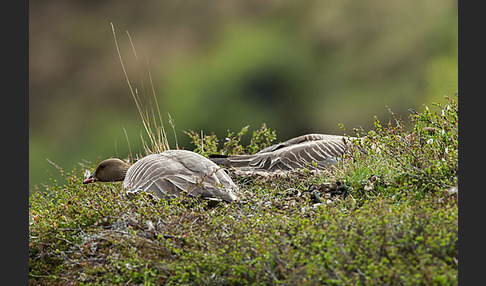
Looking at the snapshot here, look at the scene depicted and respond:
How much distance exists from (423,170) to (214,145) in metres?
→ 3.49


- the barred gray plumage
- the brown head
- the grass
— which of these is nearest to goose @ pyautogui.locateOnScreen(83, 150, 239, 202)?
the barred gray plumage

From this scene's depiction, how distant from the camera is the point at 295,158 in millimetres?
5852

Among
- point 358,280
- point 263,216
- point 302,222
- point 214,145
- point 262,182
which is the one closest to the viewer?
point 358,280

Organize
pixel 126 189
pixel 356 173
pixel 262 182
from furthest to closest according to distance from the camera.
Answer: pixel 262 182, pixel 356 173, pixel 126 189

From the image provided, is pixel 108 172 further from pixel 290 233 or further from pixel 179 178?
pixel 290 233

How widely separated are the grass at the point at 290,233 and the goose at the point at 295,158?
1.73 feet

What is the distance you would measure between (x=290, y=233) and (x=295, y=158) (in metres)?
2.61

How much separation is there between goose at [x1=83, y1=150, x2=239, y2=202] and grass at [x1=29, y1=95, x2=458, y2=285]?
5.2 inches

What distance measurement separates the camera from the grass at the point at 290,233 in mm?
2791

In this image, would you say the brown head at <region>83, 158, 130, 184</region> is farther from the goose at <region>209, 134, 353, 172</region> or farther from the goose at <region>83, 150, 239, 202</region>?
the goose at <region>209, 134, 353, 172</region>

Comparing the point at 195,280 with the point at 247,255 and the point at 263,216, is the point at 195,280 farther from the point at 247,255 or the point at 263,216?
the point at 263,216

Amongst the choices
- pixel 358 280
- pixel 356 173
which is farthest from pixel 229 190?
pixel 358 280

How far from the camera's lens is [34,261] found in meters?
4.11

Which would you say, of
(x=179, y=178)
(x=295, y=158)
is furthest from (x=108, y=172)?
(x=295, y=158)
